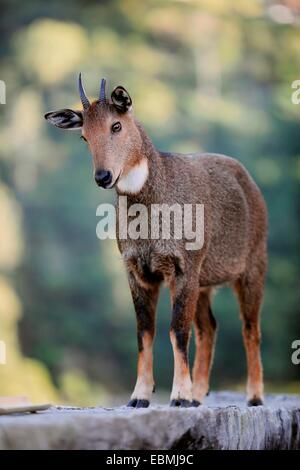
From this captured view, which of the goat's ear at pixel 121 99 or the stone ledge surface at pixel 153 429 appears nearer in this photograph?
the stone ledge surface at pixel 153 429

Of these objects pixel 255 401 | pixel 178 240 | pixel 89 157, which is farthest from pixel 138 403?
pixel 89 157

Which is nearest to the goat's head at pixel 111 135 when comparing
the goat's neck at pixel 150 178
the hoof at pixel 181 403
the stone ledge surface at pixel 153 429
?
the goat's neck at pixel 150 178

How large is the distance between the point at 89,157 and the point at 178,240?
12.6m

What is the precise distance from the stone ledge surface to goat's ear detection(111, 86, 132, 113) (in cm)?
208

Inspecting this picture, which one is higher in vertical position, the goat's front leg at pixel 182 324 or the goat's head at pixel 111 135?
the goat's head at pixel 111 135

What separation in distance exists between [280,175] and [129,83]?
3471mm

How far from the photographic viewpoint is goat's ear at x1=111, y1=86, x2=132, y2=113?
6078 millimetres

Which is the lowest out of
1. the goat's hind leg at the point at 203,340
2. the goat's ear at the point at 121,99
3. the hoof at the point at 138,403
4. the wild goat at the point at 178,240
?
the hoof at the point at 138,403

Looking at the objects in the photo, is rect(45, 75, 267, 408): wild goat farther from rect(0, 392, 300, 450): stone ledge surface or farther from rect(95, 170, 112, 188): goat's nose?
rect(0, 392, 300, 450): stone ledge surface

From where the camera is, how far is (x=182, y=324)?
20.6ft

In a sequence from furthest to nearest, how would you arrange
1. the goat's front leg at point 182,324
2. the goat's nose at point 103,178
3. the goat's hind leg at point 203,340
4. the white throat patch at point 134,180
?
the goat's hind leg at point 203,340, the white throat patch at point 134,180, the goat's front leg at point 182,324, the goat's nose at point 103,178

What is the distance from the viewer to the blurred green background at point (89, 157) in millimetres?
18078

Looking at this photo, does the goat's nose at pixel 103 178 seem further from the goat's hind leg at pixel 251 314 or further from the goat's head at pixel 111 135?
the goat's hind leg at pixel 251 314

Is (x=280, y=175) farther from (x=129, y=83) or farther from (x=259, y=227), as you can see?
(x=259, y=227)
